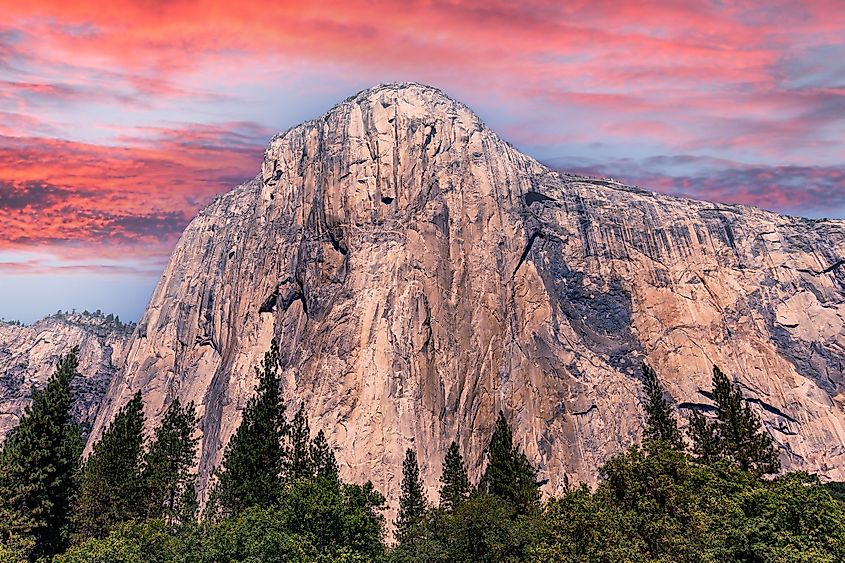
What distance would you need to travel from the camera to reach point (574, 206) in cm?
12500

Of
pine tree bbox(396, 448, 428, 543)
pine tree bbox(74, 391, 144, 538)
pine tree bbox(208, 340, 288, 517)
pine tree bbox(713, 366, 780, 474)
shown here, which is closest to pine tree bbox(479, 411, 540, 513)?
pine tree bbox(396, 448, 428, 543)

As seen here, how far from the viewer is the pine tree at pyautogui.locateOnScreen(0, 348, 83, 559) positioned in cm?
4669

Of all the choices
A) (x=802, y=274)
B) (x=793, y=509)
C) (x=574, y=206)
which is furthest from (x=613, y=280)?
(x=793, y=509)

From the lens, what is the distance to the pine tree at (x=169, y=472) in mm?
64000

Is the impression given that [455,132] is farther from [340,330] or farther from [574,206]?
[340,330]

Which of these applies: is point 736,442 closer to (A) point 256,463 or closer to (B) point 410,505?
(B) point 410,505

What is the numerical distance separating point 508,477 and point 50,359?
558ft

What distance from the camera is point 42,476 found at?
159 ft

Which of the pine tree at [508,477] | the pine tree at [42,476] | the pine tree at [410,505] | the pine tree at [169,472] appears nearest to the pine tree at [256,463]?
the pine tree at [169,472]

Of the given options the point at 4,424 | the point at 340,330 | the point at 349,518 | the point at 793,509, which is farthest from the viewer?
the point at 4,424

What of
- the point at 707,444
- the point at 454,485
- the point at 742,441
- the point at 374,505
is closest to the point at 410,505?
the point at 454,485

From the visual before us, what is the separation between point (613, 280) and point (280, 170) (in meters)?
79.5

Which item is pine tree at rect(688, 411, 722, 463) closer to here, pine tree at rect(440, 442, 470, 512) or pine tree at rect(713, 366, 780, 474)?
pine tree at rect(713, 366, 780, 474)

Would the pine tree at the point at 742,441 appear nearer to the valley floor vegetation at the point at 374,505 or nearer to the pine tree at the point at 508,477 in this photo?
the valley floor vegetation at the point at 374,505
